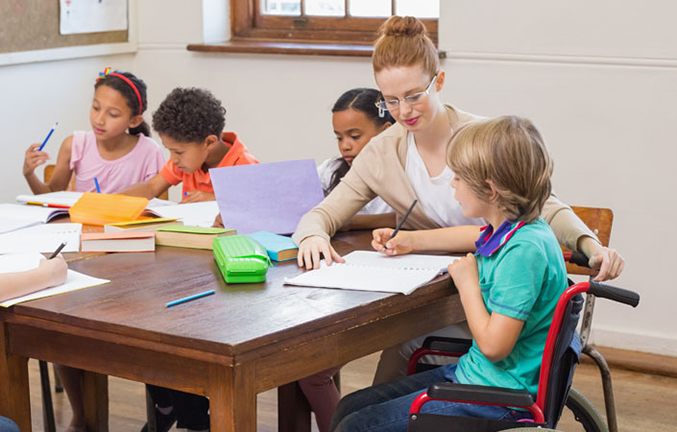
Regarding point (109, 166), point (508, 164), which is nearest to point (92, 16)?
point (109, 166)

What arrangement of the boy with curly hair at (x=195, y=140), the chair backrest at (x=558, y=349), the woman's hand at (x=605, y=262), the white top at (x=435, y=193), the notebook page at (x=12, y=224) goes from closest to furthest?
the chair backrest at (x=558, y=349) < the woman's hand at (x=605, y=262) < the white top at (x=435, y=193) < the notebook page at (x=12, y=224) < the boy with curly hair at (x=195, y=140)

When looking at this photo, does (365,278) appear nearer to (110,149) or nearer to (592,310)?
(592,310)

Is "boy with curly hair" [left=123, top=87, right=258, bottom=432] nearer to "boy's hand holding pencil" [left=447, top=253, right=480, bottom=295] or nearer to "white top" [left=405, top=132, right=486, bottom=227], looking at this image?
"white top" [left=405, top=132, right=486, bottom=227]

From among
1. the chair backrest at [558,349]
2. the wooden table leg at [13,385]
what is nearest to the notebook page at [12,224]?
the wooden table leg at [13,385]

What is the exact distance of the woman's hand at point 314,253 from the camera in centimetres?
186

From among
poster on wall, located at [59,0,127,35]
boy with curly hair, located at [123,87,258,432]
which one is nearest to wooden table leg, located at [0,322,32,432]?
boy with curly hair, located at [123,87,258,432]

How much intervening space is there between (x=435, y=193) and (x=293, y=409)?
64cm

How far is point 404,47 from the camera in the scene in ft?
6.59

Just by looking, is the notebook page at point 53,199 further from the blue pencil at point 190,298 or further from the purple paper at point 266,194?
the blue pencil at point 190,298

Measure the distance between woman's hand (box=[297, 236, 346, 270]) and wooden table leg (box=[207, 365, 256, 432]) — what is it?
0.47 m

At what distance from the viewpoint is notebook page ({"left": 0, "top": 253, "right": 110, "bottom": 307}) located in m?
1.62

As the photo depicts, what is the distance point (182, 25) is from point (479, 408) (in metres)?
2.92

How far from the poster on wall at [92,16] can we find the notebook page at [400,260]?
2.30m

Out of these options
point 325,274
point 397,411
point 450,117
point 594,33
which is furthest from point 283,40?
point 397,411
